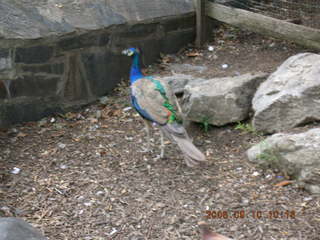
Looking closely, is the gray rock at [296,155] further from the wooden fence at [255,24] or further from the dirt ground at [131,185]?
the wooden fence at [255,24]

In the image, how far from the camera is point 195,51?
6.19 metres

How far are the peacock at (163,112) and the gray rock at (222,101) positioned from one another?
1.50ft

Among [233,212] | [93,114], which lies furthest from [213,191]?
[93,114]

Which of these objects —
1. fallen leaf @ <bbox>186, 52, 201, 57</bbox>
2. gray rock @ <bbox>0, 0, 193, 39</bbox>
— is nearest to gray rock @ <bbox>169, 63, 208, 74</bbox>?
fallen leaf @ <bbox>186, 52, 201, 57</bbox>

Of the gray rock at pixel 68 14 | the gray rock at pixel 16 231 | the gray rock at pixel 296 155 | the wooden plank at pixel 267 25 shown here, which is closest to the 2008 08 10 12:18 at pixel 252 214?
the gray rock at pixel 296 155

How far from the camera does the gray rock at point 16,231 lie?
2.67m

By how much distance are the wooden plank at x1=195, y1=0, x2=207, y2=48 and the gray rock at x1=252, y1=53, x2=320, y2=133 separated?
6.03 feet

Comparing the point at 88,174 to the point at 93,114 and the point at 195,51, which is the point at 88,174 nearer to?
the point at 93,114

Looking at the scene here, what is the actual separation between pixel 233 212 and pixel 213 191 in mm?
348

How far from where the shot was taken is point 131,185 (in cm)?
397

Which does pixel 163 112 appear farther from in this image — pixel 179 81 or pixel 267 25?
pixel 267 25

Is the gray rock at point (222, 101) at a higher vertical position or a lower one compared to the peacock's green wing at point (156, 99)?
lower

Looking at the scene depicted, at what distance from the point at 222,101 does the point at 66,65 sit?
180cm

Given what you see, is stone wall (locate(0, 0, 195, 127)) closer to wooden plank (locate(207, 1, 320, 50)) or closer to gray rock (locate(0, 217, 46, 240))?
wooden plank (locate(207, 1, 320, 50))
